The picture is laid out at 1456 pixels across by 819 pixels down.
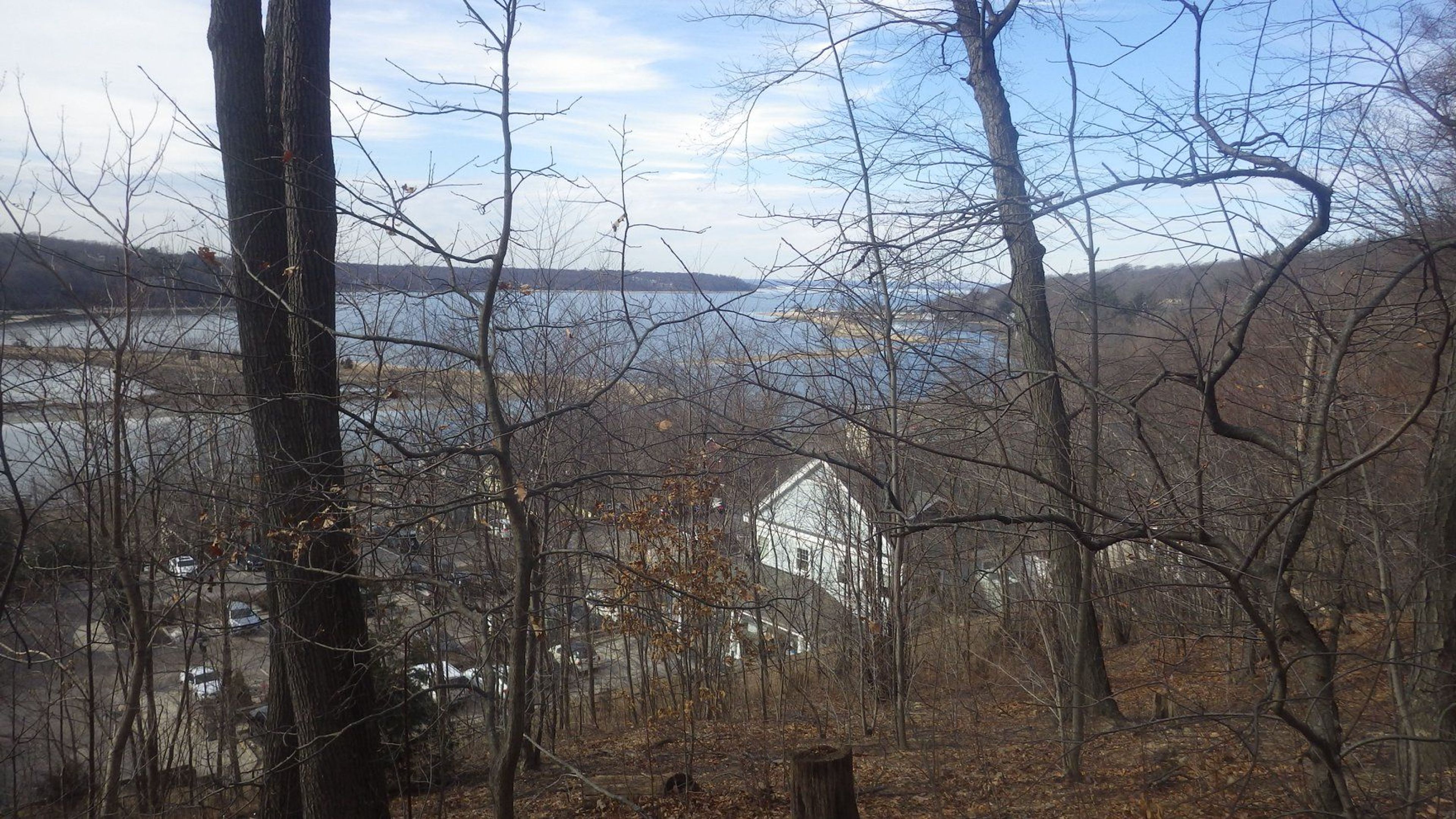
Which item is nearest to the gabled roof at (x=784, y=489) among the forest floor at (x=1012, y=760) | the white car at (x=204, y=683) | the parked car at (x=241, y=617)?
the forest floor at (x=1012, y=760)

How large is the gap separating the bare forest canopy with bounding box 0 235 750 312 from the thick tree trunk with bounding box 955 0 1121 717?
157cm

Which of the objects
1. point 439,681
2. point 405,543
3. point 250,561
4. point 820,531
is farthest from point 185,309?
point 820,531

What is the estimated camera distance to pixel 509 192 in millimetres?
4469

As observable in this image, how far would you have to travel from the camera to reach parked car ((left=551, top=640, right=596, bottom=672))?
32.0 ft

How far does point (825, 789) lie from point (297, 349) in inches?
180

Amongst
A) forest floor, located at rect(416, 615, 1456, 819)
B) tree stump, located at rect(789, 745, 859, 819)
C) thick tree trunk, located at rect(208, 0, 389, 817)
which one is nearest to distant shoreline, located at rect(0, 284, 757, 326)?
thick tree trunk, located at rect(208, 0, 389, 817)

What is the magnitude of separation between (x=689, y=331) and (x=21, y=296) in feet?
20.2

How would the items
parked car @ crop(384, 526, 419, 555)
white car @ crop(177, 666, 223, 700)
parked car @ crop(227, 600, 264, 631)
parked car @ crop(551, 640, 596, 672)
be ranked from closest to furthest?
parked car @ crop(384, 526, 419, 555) → parked car @ crop(227, 600, 264, 631) → parked car @ crop(551, 640, 596, 672) → white car @ crop(177, 666, 223, 700)

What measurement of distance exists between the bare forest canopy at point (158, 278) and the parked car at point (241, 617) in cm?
243

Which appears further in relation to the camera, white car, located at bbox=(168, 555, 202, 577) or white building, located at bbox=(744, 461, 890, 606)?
white building, located at bbox=(744, 461, 890, 606)

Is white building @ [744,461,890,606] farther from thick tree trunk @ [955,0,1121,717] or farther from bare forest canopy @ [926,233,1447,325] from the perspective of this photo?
bare forest canopy @ [926,233,1447,325]

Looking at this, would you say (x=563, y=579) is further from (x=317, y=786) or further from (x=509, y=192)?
(x=509, y=192)

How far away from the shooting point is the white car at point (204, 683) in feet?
34.4

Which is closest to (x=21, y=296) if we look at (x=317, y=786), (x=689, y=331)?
(x=317, y=786)
